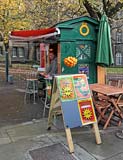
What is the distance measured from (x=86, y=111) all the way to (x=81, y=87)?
0.48 meters

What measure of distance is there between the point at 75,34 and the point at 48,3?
8.93 metres

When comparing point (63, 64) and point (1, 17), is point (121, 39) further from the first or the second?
point (63, 64)

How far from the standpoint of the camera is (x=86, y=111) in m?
4.95

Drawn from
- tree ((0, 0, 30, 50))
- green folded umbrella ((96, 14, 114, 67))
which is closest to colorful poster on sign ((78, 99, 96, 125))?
green folded umbrella ((96, 14, 114, 67))

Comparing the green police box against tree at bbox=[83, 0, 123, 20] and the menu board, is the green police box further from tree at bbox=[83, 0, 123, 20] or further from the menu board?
tree at bbox=[83, 0, 123, 20]

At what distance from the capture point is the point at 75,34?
7527 mm

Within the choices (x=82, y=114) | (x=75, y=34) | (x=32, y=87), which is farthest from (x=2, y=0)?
(x=82, y=114)

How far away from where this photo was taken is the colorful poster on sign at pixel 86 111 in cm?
488

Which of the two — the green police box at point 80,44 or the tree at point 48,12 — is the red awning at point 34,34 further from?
the tree at point 48,12

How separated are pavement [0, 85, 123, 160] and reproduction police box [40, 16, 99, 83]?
168cm

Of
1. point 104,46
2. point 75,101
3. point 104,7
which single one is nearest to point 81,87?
point 75,101

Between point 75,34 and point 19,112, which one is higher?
point 75,34

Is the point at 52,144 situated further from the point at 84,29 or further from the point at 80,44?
the point at 84,29

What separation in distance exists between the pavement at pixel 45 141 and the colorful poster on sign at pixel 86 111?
44 cm
